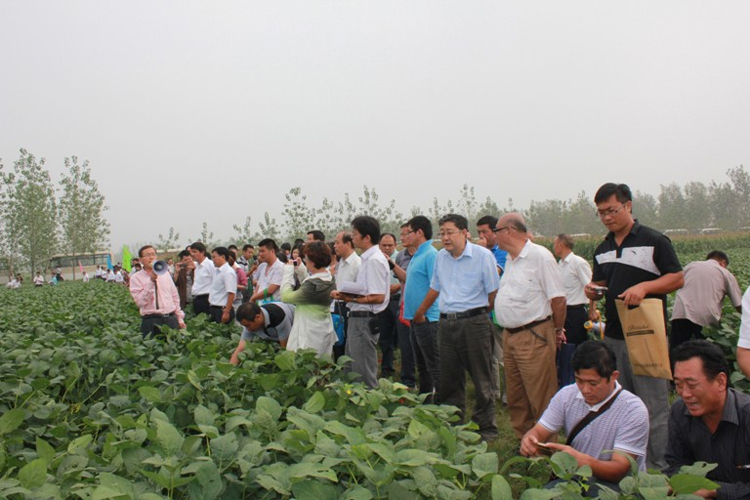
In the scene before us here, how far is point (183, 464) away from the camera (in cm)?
205

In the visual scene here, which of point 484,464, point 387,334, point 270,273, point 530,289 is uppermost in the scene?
point 270,273

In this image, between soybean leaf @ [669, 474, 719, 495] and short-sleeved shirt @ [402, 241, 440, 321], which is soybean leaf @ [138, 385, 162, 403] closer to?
soybean leaf @ [669, 474, 719, 495]

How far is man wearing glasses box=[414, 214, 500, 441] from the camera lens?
488 cm

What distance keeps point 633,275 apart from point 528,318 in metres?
0.81

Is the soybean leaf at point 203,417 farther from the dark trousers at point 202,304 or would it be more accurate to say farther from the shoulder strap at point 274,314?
the dark trousers at point 202,304

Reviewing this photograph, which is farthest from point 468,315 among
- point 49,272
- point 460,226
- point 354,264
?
point 49,272

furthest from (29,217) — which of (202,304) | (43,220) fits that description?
(202,304)

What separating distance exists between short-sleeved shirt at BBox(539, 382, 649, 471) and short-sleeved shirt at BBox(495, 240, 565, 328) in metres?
1.18

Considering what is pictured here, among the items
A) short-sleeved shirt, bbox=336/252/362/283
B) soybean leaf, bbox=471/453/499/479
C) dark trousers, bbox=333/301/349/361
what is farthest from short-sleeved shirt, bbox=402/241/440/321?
soybean leaf, bbox=471/453/499/479

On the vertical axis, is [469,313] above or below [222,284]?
below

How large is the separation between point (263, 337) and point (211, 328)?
1.44 metres

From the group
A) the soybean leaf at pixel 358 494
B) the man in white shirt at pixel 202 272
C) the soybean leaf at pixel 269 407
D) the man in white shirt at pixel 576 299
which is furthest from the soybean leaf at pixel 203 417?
the man in white shirt at pixel 202 272

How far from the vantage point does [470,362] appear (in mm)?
4910

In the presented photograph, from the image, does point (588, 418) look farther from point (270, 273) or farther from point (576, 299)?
point (270, 273)
